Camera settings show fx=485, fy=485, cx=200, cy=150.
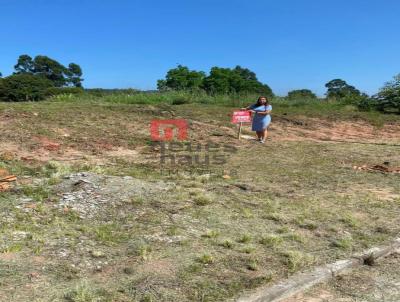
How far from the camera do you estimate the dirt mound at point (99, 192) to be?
181 inches

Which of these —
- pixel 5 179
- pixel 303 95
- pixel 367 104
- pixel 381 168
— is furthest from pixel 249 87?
pixel 5 179

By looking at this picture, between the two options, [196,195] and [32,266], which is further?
[196,195]

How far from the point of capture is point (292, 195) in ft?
18.8

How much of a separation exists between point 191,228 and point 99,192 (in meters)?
1.19

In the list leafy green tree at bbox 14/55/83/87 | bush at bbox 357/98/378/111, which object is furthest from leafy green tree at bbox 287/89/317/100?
leafy green tree at bbox 14/55/83/87

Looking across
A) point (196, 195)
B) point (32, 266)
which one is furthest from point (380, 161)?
point (32, 266)

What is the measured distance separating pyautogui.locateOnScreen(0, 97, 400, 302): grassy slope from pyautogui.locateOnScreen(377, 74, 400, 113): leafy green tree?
38.4 ft

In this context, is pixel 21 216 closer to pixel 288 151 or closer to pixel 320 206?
pixel 320 206

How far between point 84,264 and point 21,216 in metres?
1.11

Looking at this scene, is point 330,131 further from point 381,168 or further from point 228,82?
point 228,82

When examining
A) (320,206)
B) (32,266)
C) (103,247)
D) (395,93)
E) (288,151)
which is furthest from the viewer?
(395,93)

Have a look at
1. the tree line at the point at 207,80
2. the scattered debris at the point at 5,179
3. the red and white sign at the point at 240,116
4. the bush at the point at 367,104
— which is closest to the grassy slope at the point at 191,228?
the scattered debris at the point at 5,179

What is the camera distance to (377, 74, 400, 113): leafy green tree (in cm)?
1880

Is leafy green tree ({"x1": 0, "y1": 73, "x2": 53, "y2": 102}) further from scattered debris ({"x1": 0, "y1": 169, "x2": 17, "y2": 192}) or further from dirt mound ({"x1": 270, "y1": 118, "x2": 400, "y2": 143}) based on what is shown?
scattered debris ({"x1": 0, "y1": 169, "x2": 17, "y2": 192})
